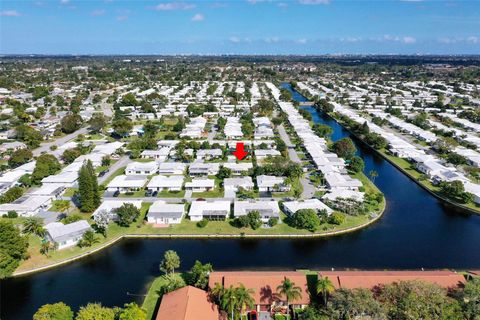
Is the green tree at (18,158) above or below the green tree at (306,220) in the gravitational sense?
above

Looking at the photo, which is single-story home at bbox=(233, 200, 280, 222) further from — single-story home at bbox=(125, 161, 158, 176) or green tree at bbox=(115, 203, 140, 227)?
single-story home at bbox=(125, 161, 158, 176)

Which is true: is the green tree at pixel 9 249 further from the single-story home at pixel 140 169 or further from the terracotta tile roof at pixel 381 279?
the terracotta tile roof at pixel 381 279

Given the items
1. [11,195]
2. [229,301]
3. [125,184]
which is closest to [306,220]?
[229,301]

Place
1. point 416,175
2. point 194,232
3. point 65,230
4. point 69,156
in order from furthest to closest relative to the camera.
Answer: point 69,156
point 416,175
point 194,232
point 65,230

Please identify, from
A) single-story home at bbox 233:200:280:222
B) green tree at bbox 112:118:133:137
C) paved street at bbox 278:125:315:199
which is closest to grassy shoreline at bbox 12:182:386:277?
single-story home at bbox 233:200:280:222

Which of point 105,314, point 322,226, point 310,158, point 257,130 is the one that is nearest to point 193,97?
point 257,130

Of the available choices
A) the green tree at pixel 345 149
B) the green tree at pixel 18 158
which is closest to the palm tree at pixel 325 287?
the green tree at pixel 345 149

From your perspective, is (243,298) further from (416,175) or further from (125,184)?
(416,175)
